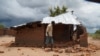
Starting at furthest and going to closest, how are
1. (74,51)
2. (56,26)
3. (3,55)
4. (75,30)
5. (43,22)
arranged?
(75,30)
(56,26)
(43,22)
(74,51)
(3,55)

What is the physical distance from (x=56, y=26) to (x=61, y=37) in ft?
2.99

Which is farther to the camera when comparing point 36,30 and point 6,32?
point 6,32

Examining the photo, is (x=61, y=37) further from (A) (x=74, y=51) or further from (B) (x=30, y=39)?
(A) (x=74, y=51)

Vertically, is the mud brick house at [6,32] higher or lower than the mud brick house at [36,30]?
lower

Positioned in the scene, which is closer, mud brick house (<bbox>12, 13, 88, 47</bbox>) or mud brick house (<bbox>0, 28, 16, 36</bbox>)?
mud brick house (<bbox>12, 13, 88, 47</bbox>)

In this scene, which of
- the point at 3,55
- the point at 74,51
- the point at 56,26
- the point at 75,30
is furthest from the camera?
the point at 75,30

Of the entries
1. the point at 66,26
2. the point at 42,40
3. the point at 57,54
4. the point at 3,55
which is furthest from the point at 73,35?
Answer: the point at 3,55

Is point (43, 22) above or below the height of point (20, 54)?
above

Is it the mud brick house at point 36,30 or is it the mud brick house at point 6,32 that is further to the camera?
the mud brick house at point 6,32

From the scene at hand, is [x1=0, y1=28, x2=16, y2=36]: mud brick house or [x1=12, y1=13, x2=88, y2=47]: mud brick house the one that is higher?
[x1=12, y1=13, x2=88, y2=47]: mud brick house

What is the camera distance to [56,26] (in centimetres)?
2166

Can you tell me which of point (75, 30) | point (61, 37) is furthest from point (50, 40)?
point (75, 30)

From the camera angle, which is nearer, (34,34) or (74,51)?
(74,51)

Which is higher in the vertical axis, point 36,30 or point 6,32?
point 36,30
